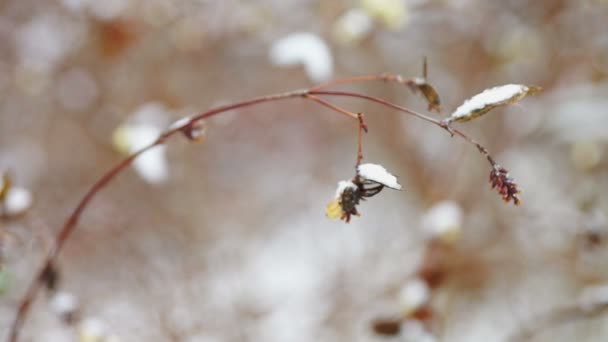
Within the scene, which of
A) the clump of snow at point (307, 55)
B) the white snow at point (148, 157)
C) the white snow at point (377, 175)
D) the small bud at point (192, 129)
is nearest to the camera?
the white snow at point (377, 175)

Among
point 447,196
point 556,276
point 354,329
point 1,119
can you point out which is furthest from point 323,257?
point 1,119

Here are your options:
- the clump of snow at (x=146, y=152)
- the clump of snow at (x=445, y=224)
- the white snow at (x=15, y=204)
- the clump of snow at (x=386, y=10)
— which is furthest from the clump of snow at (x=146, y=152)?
the clump of snow at (x=445, y=224)

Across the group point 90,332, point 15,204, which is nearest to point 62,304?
point 90,332

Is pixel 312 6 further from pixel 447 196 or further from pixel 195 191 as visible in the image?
pixel 195 191

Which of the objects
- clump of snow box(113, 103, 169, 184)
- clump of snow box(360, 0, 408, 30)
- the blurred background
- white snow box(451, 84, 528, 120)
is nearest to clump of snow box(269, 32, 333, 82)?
the blurred background

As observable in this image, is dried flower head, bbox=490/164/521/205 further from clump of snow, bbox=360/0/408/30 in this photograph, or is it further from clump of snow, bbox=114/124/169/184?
clump of snow, bbox=360/0/408/30

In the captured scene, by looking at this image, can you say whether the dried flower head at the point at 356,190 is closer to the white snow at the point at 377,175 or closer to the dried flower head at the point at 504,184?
the white snow at the point at 377,175
